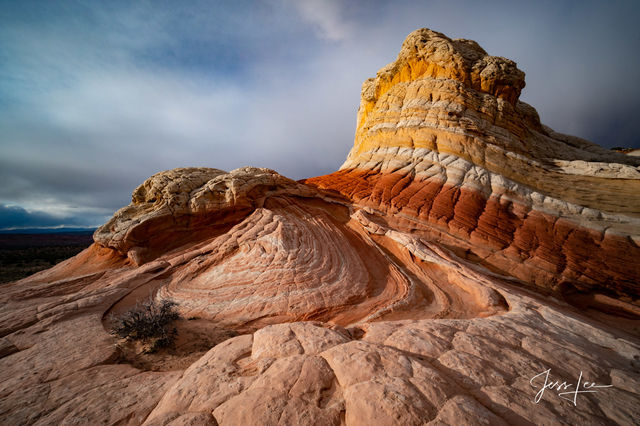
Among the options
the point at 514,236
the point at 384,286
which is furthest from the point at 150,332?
the point at 514,236

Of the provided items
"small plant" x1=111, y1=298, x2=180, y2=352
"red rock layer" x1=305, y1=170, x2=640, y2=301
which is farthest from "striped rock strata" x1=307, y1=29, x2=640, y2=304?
"small plant" x1=111, y1=298, x2=180, y2=352

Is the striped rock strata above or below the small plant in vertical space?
above

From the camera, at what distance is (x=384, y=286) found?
693 centimetres

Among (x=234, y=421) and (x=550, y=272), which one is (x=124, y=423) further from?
(x=550, y=272)

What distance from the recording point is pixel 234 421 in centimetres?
207

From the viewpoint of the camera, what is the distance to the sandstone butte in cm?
246

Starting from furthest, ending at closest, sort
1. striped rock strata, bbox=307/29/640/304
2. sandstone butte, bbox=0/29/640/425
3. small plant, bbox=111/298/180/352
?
1. striped rock strata, bbox=307/29/640/304
2. small plant, bbox=111/298/180/352
3. sandstone butte, bbox=0/29/640/425

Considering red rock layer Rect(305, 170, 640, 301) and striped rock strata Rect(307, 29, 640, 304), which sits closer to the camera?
red rock layer Rect(305, 170, 640, 301)

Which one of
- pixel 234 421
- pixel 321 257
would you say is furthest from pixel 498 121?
pixel 234 421

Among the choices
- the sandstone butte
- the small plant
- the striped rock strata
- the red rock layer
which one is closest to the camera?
the sandstone butte

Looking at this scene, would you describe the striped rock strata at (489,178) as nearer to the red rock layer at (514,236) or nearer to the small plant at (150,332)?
the red rock layer at (514,236)

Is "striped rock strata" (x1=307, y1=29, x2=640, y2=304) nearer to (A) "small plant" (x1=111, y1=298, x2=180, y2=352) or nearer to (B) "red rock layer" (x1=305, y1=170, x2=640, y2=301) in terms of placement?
(B) "red rock layer" (x1=305, y1=170, x2=640, y2=301)

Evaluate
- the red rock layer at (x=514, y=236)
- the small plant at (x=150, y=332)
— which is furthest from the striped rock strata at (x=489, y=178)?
the small plant at (x=150, y=332)

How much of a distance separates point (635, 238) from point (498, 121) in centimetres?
750
